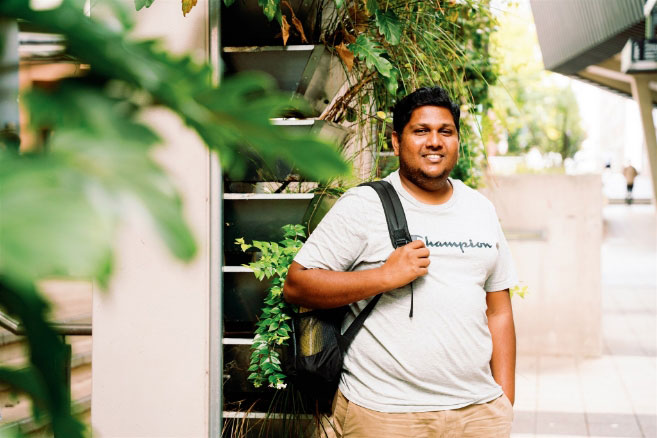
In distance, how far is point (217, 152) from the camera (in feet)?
1.17

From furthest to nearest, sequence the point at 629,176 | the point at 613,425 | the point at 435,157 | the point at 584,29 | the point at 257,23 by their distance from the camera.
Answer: the point at 629,176, the point at 584,29, the point at 613,425, the point at 257,23, the point at 435,157

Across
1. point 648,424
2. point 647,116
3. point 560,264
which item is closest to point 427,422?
point 648,424

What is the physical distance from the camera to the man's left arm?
2637 mm

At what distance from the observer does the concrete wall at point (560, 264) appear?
7363 mm

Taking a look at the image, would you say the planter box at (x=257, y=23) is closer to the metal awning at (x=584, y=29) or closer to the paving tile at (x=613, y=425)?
the paving tile at (x=613, y=425)

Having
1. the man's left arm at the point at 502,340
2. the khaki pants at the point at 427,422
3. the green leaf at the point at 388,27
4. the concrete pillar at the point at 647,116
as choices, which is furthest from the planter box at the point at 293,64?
the concrete pillar at the point at 647,116

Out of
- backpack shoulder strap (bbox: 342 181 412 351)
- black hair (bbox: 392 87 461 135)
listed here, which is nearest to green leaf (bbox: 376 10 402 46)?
black hair (bbox: 392 87 461 135)

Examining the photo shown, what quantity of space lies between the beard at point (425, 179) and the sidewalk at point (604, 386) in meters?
2.40

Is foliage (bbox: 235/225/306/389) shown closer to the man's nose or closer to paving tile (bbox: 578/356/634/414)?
the man's nose

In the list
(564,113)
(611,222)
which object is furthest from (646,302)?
(564,113)

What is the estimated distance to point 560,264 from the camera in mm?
7488

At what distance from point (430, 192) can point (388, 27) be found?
595 millimetres

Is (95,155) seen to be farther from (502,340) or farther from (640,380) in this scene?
(640,380)

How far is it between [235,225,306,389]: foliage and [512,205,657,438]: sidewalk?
2.35m
